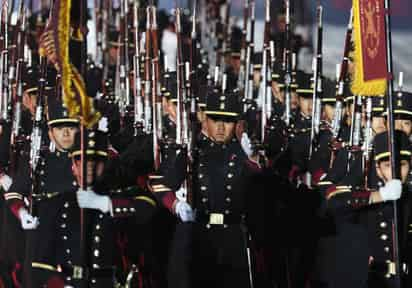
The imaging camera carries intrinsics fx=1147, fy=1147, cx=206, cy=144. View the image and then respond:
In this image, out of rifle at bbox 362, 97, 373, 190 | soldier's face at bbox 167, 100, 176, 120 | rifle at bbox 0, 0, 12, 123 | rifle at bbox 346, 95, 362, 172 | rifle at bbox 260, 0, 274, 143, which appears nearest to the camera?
rifle at bbox 362, 97, 373, 190

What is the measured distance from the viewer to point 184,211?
8555mm

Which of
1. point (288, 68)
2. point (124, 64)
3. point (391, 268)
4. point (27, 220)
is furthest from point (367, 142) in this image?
point (124, 64)

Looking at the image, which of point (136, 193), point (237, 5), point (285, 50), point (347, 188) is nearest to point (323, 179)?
point (347, 188)

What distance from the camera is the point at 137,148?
974 centimetres

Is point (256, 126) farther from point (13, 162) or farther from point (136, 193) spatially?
point (136, 193)

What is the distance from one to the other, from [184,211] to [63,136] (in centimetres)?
107

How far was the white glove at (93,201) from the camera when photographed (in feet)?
25.1

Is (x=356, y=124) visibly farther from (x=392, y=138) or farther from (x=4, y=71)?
(x=4, y=71)

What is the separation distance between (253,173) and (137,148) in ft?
3.69

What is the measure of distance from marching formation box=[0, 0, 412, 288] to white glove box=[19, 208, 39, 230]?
0.06 feet

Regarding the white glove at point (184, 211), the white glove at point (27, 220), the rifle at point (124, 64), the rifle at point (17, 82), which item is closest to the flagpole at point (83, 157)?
the white glove at point (27, 220)

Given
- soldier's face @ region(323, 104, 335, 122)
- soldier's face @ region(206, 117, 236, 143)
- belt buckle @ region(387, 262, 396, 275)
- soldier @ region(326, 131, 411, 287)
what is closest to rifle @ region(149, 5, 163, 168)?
soldier's face @ region(206, 117, 236, 143)

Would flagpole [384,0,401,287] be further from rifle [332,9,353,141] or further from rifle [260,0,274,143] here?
rifle [260,0,274,143]

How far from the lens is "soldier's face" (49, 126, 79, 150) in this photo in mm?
8500
